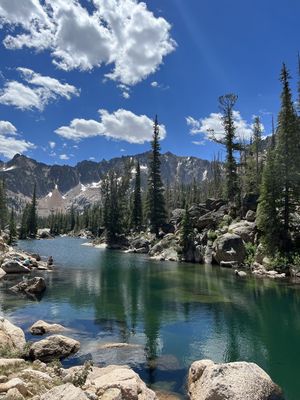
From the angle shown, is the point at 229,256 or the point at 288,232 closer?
the point at 288,232

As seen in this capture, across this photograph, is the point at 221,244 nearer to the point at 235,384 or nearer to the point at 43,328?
the point at 43,328

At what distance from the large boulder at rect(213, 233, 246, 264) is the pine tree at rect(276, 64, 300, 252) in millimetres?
7386

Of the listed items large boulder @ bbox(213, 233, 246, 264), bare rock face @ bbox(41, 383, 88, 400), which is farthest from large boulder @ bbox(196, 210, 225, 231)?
bare rock face @ bbox(41, 383, 88, 400)

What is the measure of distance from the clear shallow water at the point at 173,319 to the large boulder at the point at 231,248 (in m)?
11.3

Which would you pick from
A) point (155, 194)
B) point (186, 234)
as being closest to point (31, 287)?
point (186, 234)

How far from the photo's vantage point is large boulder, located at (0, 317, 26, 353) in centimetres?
1784

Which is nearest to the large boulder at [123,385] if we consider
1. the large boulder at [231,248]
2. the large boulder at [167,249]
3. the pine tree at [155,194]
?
the large boulder at [231,248]

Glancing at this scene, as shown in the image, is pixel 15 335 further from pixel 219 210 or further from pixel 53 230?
pixel 53 230

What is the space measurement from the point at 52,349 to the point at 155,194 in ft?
242

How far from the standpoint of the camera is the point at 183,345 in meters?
21.4

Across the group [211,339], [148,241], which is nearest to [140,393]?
[211,339]

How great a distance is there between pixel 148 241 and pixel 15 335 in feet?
217

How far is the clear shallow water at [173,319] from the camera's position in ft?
62.0

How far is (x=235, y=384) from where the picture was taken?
41.7 ft
